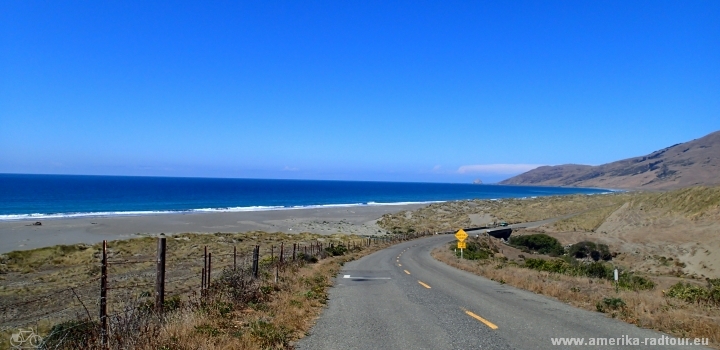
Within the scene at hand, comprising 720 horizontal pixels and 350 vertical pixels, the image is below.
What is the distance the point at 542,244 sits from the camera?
167 feet

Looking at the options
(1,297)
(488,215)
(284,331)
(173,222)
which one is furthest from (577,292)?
(488,215)

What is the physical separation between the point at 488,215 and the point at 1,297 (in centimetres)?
9246

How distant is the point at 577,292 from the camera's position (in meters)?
13.8

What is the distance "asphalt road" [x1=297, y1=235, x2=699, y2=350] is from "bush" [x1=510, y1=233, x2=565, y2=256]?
36.2 metres

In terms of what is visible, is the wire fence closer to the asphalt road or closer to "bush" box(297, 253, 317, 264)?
"bush" box(297, 253, 317, 264)

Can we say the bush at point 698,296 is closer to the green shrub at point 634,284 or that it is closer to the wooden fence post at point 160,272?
the green shrub at point 634,284

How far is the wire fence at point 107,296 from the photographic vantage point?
7.48 m

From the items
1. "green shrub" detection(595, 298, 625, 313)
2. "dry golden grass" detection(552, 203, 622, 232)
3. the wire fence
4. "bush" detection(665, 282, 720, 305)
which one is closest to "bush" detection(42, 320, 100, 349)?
the wire fence

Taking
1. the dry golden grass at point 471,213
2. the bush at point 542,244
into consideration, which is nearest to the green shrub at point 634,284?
the bush at point 542,244

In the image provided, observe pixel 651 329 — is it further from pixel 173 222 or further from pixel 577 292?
pixel 173 222

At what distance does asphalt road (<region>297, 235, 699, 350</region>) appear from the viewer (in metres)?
7.95

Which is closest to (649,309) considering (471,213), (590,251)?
Answer: (590,251)

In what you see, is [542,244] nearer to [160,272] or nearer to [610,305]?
[610,305]

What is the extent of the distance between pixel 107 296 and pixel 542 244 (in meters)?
45.4
